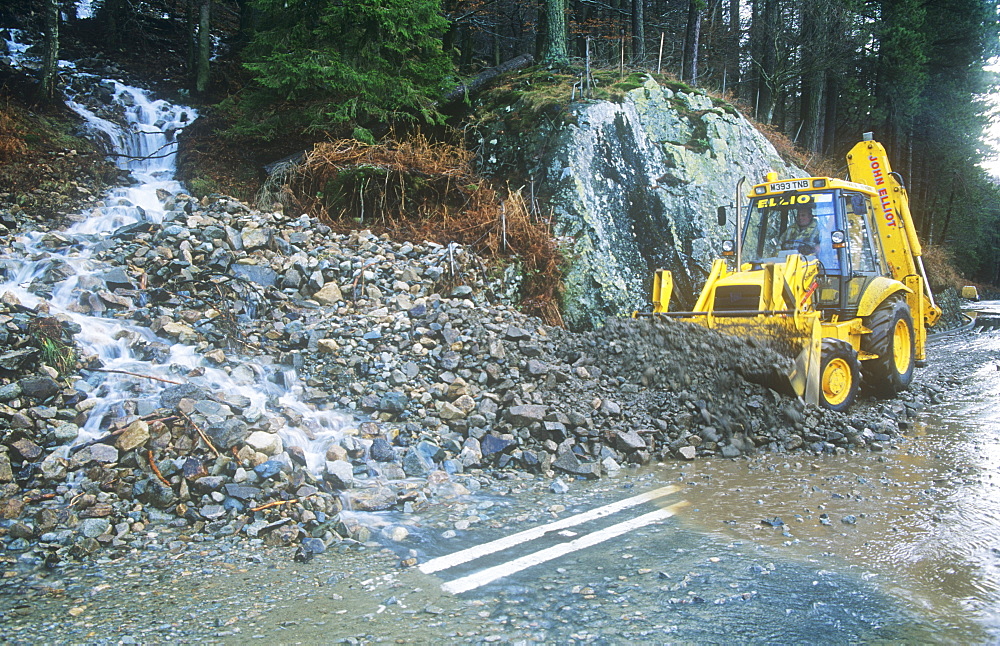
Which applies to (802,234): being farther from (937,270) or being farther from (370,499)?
(937,270)

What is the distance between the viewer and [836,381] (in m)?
7.29

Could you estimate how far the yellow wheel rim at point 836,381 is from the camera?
23.5 feet

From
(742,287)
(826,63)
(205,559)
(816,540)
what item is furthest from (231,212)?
(826,63)

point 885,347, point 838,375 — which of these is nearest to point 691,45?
point 885,347

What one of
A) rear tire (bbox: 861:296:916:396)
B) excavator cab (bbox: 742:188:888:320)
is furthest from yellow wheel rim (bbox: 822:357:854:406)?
excavator cab (bbox: 742:188:888:320)

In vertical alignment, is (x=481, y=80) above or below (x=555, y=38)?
below

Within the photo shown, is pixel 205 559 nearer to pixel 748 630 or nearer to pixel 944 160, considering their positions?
pixel 748 630

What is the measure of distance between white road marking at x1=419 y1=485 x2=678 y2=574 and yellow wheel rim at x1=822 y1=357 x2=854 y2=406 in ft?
9.97

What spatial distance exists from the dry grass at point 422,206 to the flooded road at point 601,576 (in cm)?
462

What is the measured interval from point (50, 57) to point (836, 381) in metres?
13.9

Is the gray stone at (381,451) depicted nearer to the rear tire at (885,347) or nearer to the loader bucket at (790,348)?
the loader bucket at (790,348)

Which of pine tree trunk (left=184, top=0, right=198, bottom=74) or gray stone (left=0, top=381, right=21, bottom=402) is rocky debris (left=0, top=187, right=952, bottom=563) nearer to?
gray stone (left=0, top=381, right=21, bottom=402)

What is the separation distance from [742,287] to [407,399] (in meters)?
4.01

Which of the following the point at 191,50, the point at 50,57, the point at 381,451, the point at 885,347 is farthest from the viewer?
the point at 191,50
